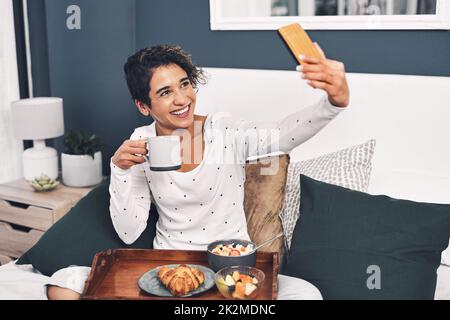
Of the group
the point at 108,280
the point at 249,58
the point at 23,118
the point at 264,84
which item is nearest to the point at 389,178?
the point at 264,84

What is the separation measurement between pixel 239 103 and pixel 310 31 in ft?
1.46

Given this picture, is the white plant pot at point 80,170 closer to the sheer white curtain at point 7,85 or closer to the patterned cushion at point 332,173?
the sheer white curtain at point 7,85

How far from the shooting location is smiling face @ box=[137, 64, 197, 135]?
1.73m

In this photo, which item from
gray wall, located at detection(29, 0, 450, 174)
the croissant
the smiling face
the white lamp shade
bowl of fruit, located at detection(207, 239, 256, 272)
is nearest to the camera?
the croissant

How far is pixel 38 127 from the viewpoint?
2.74 metres

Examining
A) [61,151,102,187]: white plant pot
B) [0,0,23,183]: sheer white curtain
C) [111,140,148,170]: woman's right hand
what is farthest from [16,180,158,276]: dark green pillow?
[0,0,23,183]: sheer white curtain

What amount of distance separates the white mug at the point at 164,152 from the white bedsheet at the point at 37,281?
40 centimetres

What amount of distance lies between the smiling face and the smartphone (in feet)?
1.69

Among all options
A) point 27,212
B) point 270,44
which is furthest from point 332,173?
point 27,212

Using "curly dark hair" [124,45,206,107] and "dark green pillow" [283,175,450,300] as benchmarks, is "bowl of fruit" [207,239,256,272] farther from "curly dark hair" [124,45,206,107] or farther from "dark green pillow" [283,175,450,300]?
"curly dark hair" [124,45,206,107]

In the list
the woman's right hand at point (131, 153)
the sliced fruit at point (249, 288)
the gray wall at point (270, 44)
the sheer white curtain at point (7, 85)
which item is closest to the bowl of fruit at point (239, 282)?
the sliced fruit at point (249, 288)

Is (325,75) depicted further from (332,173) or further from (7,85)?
(7,85)

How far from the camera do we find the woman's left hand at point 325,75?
1275 mm
